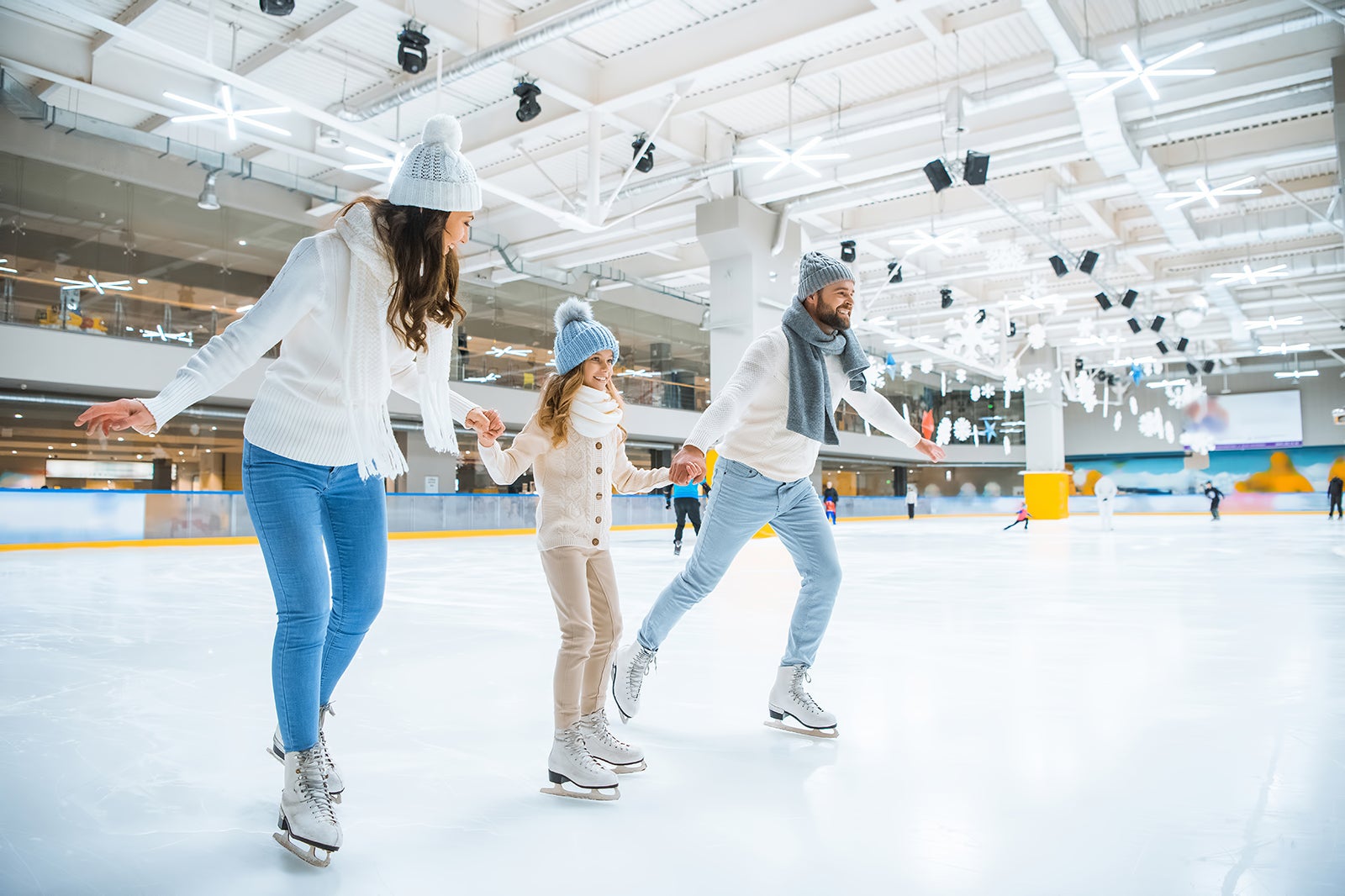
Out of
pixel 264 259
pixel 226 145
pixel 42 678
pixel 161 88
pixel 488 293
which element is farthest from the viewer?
pixel 488 293

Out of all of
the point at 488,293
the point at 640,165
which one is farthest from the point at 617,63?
the point at 488,293

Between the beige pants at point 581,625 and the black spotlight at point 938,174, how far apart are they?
9265mm

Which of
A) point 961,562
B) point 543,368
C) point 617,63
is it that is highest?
point 617,63

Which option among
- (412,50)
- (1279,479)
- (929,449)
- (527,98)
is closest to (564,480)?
(929,449)

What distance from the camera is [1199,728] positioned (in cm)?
237

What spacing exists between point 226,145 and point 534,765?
562 inches

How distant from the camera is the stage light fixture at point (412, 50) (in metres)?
8.18

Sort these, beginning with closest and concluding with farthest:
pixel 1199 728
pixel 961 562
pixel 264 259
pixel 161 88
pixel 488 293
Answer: pixel 1199 728 → pixel 961 562 → pixel 161 88 → pixel 264 259 → pixel 488 293

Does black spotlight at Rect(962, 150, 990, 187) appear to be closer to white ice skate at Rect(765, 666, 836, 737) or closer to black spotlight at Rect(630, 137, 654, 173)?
black spotlight at Rect(630, 137, 654, 173)

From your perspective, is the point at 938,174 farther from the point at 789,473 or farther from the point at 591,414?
the point at 591,414

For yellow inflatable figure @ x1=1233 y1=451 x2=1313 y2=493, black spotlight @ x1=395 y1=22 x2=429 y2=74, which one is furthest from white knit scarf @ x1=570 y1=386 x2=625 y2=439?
yellow inflatable figure @ x1=1233 y1=451 x2=1313 y2=493

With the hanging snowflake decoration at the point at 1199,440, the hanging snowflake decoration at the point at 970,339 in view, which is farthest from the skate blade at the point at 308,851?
the hanging snowflake decoration at the point at 1199,440

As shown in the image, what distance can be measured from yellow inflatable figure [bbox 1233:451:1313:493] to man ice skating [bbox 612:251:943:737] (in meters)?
35.9

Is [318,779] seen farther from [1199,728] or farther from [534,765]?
[1199,728]
